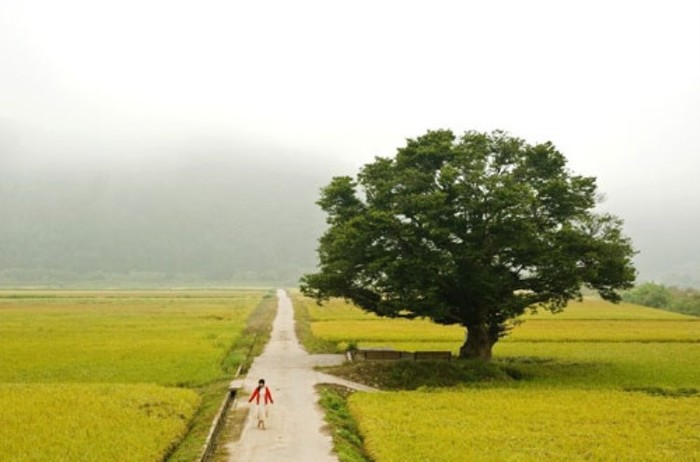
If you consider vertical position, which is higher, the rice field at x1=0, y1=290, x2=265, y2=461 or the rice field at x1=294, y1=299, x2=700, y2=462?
the rice field at x1=294, y1=299, x2=700, y2=462

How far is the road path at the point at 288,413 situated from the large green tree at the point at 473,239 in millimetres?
5861

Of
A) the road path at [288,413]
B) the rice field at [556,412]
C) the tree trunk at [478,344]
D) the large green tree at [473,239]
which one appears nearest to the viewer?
the road path at [288,413]

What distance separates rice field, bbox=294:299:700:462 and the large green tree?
209 inches

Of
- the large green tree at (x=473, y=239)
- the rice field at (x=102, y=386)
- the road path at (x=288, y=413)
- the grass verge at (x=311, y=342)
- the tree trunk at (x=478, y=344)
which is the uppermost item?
the large green tree at (x=473, y=239)

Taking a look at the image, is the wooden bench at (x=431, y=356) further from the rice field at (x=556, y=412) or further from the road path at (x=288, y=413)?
the road path at (x=288, y=413)

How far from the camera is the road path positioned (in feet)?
64.1

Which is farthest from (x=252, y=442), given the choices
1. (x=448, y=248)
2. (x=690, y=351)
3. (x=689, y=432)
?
(x=690, y=351)

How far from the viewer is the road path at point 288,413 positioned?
19.5m

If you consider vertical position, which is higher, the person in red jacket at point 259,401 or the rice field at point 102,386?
the person in red jacket at point 259,401

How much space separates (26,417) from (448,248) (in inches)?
924

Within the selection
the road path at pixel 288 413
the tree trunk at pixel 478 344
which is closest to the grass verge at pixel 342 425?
the road path at pixel 288 413

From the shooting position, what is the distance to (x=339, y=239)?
36.6 m

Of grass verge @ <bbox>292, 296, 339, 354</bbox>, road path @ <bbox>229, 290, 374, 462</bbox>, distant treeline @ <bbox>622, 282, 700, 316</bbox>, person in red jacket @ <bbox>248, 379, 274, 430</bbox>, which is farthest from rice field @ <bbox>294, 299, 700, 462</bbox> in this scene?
distant treeline @ <bbox>622, 282, 700, 316</bbox>

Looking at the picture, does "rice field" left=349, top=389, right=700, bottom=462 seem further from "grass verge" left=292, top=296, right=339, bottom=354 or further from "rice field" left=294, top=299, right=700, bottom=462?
"grass verge" left=292, top=296, right=339, bottom=354
